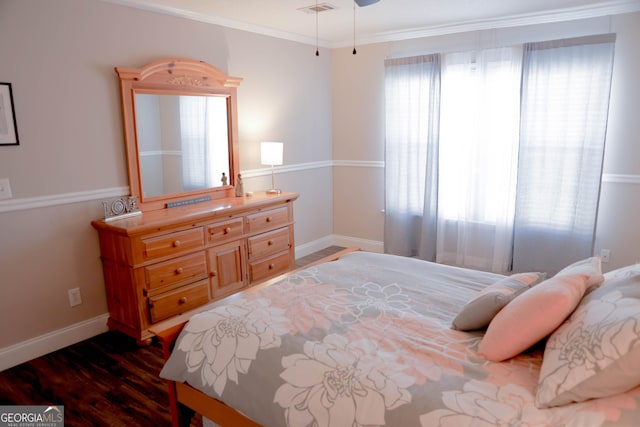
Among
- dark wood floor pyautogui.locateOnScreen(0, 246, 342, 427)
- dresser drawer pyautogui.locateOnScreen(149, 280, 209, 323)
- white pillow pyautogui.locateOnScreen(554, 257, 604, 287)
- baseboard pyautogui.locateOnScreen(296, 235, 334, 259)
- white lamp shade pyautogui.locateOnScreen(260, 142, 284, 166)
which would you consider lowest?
dark wood floor pyautogui.locateOnScreen(0, 246, 342, 427)

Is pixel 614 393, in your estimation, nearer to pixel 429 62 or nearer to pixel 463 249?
pixel 463 249

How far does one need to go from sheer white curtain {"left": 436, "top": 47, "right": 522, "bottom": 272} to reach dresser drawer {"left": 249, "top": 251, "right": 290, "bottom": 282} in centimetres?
169

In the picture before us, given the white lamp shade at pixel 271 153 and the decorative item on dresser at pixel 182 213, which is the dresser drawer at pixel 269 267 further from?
the white lamp shade at pixel 271 153

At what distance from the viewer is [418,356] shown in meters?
1.63

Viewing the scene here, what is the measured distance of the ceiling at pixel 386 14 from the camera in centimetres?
339

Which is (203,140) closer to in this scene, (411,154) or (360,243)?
(411,154)

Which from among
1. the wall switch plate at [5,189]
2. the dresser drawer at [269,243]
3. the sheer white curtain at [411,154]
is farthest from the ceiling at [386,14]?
the dresser drawer at [269,243]

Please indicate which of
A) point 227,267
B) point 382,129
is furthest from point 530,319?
point 382,129

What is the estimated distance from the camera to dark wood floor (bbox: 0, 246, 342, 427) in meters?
2.30

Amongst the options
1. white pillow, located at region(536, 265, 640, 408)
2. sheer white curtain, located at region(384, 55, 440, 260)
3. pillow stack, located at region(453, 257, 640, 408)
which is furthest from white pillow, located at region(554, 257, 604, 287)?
sheer white curtain, located at region(384, 55, 440, 260)

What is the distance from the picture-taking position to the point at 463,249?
4484mm

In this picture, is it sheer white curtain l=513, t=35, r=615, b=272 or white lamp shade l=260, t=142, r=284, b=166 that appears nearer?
sheer white curtain l=513, t=35, r=615, b=272

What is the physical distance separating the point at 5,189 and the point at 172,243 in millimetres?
1045

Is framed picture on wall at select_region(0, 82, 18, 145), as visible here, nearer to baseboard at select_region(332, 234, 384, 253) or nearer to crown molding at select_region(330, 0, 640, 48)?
crown molding at select_region(330, 0, 640, 48)
